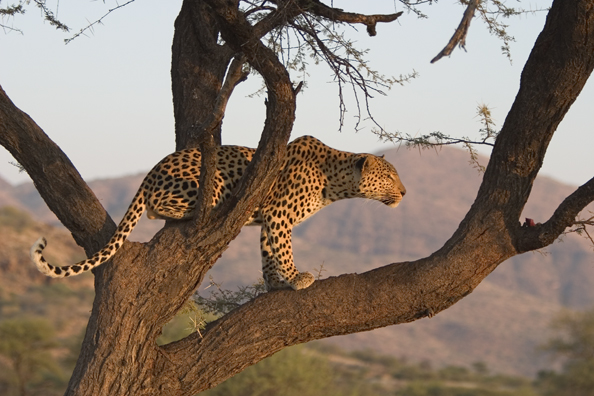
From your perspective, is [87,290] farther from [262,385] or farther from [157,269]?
[157,269]

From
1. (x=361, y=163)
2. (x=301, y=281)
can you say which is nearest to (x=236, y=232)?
(x=301, y=281)

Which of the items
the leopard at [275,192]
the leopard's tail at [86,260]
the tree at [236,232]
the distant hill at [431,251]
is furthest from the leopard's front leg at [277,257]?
the distant hill at [431,251]

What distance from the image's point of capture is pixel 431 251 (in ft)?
245

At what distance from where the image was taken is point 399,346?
171 feet

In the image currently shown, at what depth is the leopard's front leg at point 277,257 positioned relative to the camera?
5.27 metres

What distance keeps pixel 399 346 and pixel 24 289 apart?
2842cm

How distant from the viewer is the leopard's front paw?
4.98 metres

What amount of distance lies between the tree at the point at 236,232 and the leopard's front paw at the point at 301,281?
0.51 ft

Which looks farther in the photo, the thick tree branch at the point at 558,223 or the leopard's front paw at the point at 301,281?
the leopard's front paw at the point at 301,281

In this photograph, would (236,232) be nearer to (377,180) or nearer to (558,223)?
(377,180)

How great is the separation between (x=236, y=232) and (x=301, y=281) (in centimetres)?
61

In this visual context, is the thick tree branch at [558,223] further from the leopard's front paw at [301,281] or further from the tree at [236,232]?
the leopard's front paw at [301,281]

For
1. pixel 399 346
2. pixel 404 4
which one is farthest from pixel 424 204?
pixel 404 4

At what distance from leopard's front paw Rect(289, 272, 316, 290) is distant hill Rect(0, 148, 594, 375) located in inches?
1085
